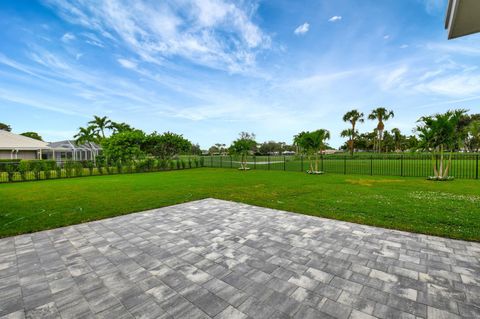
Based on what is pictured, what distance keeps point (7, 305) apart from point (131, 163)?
18143mm

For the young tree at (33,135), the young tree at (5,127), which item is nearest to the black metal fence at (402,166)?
the young tree at (33,135)

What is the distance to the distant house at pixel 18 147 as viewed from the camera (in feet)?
68.0

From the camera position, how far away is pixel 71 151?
86.3ft

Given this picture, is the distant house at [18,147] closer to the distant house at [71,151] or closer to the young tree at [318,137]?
the distant house at [71,151]

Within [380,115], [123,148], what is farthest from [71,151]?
[380,115]

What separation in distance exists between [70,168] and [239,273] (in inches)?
656

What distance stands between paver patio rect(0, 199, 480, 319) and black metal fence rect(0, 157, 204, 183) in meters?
13.1

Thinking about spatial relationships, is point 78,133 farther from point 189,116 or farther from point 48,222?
point 48,222

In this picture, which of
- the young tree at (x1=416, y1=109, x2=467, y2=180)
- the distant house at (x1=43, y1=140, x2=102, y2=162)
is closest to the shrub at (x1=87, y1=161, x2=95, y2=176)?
the distant house at (x1=43, y1=140, x2=102, y2=162)

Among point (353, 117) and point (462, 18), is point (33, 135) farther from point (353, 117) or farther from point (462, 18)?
point (353, 117)

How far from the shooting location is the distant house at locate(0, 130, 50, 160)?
20.7 metres

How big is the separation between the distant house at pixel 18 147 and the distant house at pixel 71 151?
161 cm

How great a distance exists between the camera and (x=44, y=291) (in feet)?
6.61

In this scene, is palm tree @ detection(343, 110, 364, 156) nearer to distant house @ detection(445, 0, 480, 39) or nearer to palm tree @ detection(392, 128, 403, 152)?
palm tree @ detection(392, 128, 403, 152)
